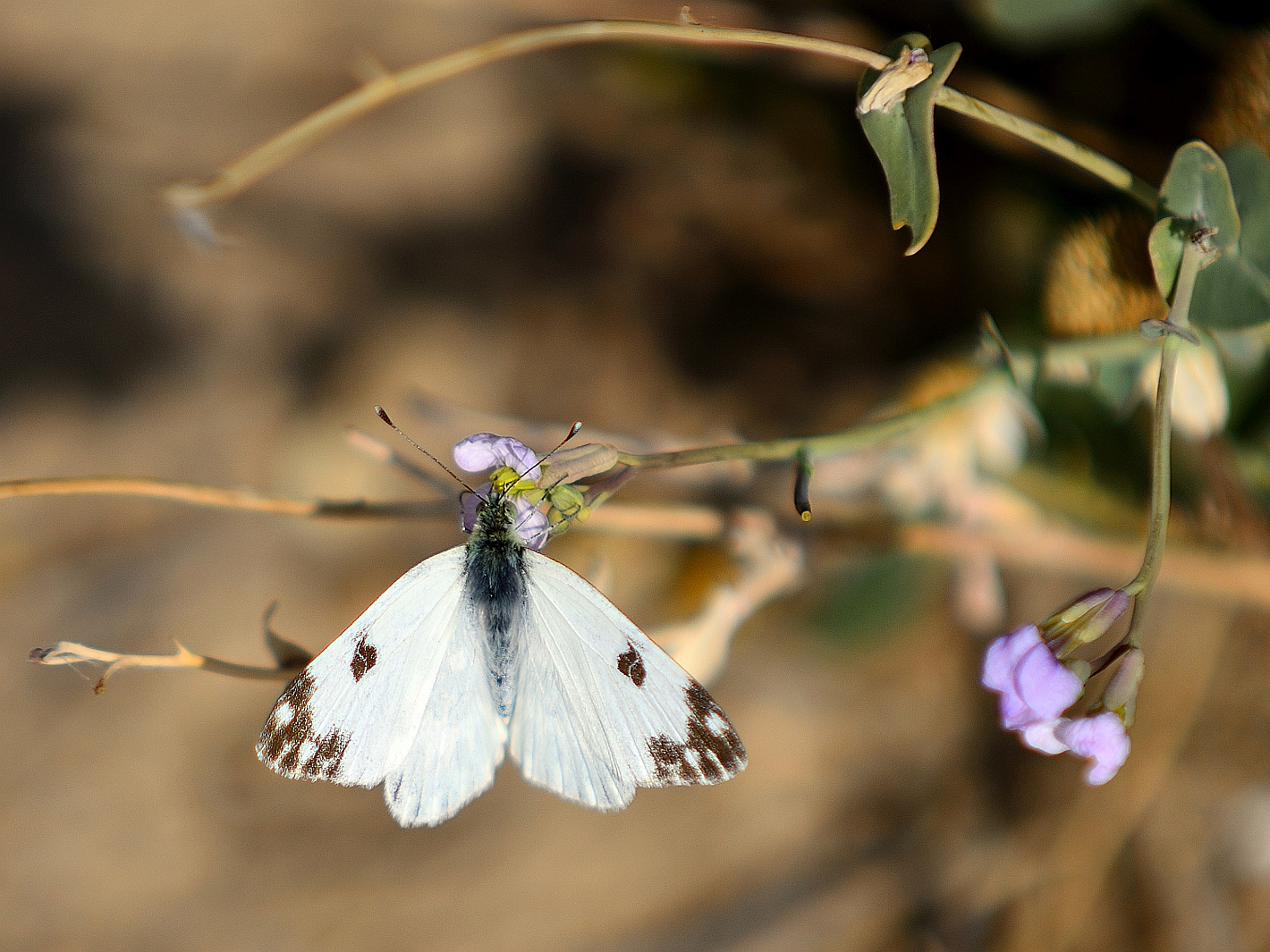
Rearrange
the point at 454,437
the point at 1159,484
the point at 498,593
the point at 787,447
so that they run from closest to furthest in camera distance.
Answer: the point at 1159,484, the point at 787,447, the point at 498,593, the point at 454,437

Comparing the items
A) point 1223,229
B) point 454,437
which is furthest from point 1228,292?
point 454,437

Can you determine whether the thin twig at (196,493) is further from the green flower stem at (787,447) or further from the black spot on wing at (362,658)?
the green flower stem at (787,447)

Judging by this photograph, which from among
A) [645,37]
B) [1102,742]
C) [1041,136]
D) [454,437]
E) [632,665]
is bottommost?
[1102,742]

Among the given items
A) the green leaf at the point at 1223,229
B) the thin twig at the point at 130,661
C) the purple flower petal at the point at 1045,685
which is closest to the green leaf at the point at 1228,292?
the green leaf at the point at 1223,229

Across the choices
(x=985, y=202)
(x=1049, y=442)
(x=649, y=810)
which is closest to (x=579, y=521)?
→ (x=1049, y=442)

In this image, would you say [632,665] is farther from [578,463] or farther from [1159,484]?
[1159,484]

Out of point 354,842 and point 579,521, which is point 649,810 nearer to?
point 354,842
